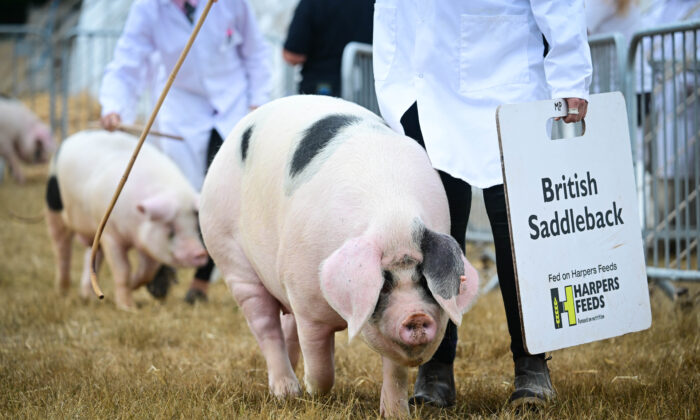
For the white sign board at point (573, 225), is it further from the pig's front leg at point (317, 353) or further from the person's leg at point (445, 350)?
the pig's front leg at point (317, 353)

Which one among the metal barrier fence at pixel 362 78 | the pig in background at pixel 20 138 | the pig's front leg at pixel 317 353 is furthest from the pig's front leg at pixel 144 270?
the pig in background at pixel 20 138

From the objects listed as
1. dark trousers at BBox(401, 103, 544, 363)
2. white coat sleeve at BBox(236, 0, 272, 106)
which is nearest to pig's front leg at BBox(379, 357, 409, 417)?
dark trousers at BBox(401, 103, 544, 363)

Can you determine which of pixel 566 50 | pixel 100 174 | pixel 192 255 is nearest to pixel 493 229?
pixel 566 50

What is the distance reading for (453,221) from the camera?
3.07 metres

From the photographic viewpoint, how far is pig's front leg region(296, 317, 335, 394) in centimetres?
274

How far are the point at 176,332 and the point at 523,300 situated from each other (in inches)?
90.2

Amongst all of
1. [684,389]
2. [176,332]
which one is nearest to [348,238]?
[684,389]

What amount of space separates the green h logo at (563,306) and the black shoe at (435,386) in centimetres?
53

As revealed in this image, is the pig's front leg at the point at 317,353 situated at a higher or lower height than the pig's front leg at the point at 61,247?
higher

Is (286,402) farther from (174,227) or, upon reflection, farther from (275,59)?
(275,59)

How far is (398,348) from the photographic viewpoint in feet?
7.88

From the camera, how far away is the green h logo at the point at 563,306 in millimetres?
2664

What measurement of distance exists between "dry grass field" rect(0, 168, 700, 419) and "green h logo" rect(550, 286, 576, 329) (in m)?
0.28

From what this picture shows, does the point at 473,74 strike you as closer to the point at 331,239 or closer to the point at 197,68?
the point at 331,239
